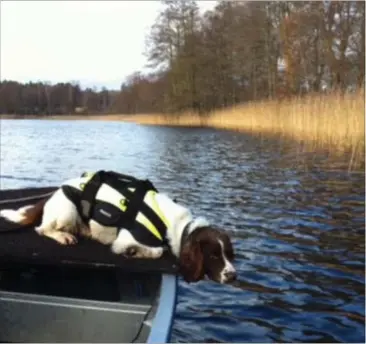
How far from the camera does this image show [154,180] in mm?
13555

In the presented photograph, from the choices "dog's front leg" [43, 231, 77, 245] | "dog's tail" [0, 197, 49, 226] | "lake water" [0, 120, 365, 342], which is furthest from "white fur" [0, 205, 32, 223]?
"lake water" [0, 120, 365, 342]

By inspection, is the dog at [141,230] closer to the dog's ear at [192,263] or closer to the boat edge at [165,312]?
the dog's ear at [192,263]

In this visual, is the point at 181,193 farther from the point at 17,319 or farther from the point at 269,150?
the point at 269,150

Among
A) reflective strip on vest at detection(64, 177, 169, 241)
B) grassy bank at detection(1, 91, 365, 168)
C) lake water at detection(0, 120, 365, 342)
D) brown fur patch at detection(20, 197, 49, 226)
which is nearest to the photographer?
reflective strip on vest at detection(64, 177, 169, 241)

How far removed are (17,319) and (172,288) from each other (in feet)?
3.29

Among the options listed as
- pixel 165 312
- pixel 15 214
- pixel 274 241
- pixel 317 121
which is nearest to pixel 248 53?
pixel 317 121

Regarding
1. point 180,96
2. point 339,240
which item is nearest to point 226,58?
point 180,96

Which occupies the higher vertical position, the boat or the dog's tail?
the dog's tail

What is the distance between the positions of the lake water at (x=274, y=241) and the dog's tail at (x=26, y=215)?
151cm

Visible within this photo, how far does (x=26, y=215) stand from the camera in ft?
14.3

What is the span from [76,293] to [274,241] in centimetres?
417

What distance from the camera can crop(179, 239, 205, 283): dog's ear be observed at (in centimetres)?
373

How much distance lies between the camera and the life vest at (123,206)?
156 inches

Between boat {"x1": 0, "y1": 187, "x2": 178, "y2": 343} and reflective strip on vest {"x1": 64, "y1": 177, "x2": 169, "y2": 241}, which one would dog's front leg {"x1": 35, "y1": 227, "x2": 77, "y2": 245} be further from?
reflective strip on vest {"x1": 64, "y1": 177, "x2": 169, "y2": 241}
